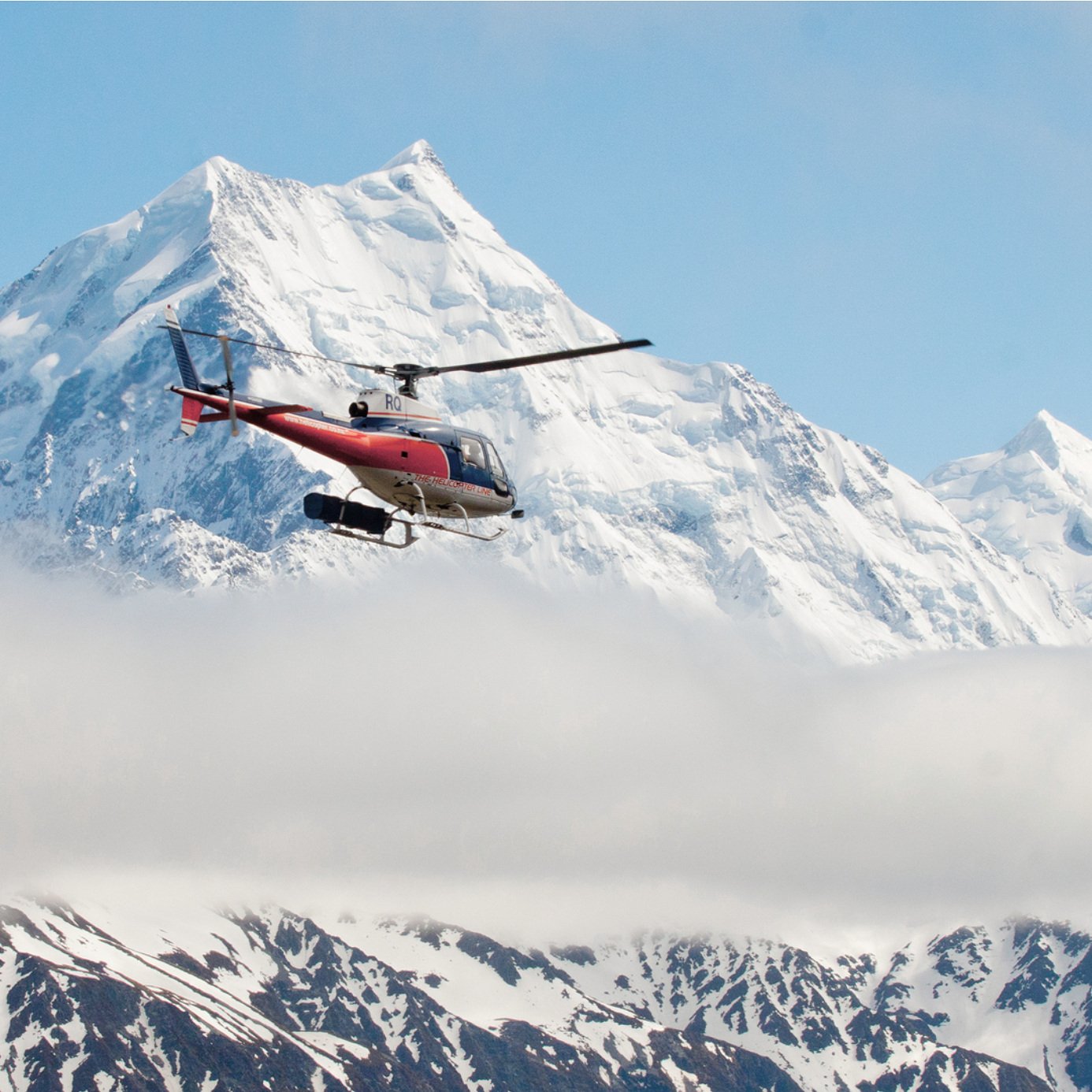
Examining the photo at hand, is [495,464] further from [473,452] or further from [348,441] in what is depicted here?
[348,441]

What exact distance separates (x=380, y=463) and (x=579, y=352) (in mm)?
15416

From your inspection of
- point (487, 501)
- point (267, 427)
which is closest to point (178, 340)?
point (267, 427)

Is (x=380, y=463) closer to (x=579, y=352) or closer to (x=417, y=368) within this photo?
(x=417, y=368)

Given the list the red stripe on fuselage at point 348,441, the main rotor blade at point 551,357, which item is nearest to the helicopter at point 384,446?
the red stripe on fuselage at point 348,441

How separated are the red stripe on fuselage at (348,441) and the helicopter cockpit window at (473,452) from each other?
1817 millimetres

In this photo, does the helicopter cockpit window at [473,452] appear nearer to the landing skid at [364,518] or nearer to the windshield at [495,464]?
the windshield at [495,464]

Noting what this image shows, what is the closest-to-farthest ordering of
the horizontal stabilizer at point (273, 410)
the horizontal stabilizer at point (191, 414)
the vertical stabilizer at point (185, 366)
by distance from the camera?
the horizontal stabilizer at point (273, 410) → the vertical stabilizer at point (185, 366) → the horizontal stabilizer at point (191, 414)

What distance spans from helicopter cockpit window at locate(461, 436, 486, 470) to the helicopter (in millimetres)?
61

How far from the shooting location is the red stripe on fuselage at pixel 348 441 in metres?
97.8

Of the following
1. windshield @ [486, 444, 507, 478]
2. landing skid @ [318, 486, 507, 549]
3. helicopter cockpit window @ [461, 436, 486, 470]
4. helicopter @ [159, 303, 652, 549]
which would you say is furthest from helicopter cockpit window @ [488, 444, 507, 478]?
landing skid @ [318, 486, 507, 549]

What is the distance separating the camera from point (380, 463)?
328 ft

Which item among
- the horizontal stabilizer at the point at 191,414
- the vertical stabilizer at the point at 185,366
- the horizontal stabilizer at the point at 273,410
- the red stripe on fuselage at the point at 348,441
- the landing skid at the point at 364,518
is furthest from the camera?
the horizontal stabilizer at the point at 191,414

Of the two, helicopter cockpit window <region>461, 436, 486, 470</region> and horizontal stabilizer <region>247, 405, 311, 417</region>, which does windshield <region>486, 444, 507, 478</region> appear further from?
horizontal stabilizer <region>247, 405, 311, 417</region>

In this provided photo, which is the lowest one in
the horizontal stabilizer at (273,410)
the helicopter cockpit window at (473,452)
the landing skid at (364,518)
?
the landing skid at (364,518)
